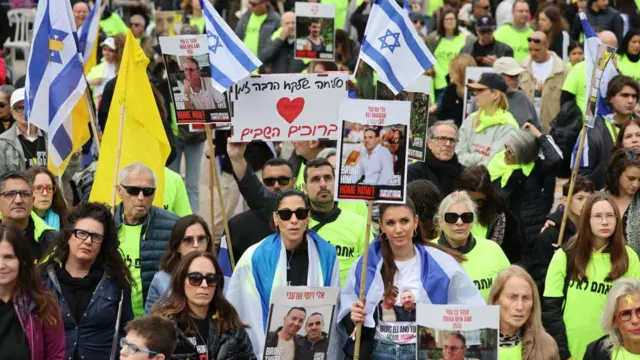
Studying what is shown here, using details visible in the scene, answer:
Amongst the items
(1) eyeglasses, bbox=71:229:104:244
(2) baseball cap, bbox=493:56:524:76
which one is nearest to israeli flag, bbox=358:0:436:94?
(1) eyeglasses, bbox=71:229:104:244

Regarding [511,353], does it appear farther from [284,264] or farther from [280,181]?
[280,181]

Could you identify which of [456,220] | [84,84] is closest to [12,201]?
[84,84]

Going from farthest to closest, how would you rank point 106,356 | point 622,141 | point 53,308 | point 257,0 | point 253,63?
point 257,0
point 622,141
point 253,63
point 106,356
point 53,308

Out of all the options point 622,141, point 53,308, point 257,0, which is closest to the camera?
point 53,308

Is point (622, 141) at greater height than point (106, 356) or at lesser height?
greater

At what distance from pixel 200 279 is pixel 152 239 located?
159 cm

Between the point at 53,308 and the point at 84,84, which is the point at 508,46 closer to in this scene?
the point at 84,84

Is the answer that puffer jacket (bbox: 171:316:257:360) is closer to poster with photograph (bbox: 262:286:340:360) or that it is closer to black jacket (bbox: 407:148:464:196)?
poster with photograph (bbox: 262:286:340:360)

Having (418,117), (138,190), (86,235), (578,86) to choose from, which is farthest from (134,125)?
(578,86)

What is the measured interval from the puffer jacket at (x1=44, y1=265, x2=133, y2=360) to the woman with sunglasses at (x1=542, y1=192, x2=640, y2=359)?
2.54m

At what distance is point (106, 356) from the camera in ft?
27.3

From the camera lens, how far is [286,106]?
10133 millimetres

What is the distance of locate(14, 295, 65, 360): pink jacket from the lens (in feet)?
24.2

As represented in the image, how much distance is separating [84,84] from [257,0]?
7.56 meters
